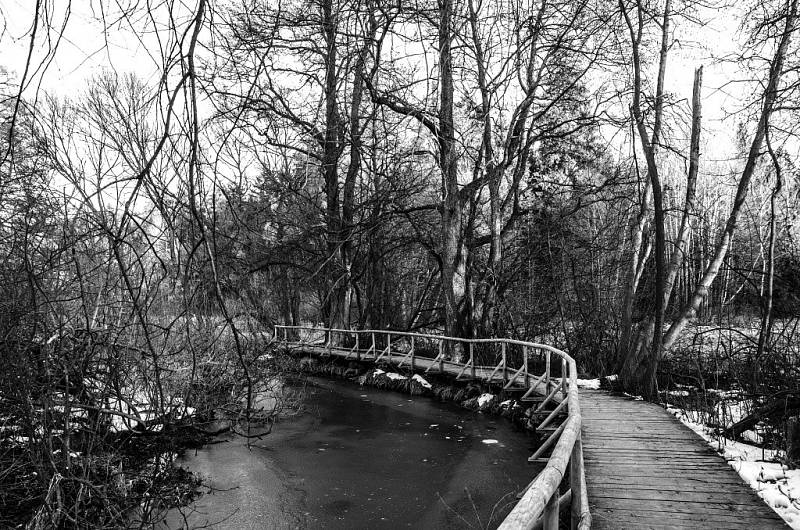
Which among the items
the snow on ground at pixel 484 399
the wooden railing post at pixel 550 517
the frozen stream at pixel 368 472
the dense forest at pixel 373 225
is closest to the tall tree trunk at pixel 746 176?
the dense forest at pixel 373 225

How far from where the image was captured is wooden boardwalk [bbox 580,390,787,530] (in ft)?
14.5

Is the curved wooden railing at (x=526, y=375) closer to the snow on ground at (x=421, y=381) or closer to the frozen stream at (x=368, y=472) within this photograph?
the snow on ground at (x=421, y=381)

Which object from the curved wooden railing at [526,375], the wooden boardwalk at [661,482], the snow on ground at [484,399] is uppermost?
the curved wooden railing at [526,375]

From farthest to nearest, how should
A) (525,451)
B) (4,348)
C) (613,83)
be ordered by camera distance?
(613,83), (525,451), (4,348)

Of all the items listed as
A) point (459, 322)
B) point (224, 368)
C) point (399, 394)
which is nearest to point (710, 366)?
point (459, 322)

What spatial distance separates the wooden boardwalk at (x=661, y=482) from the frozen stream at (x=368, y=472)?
1109 mm

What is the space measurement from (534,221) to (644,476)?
11.2 metres

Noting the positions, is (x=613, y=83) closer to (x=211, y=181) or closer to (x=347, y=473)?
(x=347, y=473)

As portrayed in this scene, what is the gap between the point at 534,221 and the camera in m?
16.1

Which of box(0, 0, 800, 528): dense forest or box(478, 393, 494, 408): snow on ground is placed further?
box(478, 393, 494, 408): snow on ground

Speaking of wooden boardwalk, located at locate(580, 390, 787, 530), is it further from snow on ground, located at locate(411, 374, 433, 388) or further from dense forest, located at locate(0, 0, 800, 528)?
snow on ground, located at locate(411, 374, 433, 388)

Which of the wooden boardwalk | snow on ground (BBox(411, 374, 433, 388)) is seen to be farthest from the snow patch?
snow on ground (BBox(411, 374, 433, 388))

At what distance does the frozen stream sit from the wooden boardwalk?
3.64 ft

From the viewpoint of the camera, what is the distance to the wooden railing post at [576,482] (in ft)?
12.6
